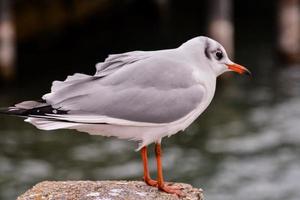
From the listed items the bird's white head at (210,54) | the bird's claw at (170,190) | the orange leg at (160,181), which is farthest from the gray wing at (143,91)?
the bird's claw at (170,190)

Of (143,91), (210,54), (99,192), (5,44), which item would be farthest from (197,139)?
(143,91)

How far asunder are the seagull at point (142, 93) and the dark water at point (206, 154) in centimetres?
779

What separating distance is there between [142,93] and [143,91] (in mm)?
17

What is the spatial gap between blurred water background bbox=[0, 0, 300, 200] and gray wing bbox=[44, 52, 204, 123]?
7849mm

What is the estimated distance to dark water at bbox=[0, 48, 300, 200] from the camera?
13586 millimetres

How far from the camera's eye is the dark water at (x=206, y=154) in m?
13.6

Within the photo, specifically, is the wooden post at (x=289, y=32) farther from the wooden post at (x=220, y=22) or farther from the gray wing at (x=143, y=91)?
the gray wing at (x=143, y=91)

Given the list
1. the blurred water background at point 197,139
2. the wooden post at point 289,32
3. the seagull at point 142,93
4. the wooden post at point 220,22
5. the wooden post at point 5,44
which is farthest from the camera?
the wooden post at point 289,32

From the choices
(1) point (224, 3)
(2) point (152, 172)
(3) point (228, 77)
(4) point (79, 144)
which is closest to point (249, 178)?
(2) point (152, 172)

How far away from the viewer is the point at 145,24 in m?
31.9

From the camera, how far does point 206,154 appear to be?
1534cm

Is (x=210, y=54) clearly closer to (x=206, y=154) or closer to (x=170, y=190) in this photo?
Result: (x=170, y=190)

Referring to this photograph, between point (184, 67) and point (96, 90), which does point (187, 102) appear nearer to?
point (184, 67)

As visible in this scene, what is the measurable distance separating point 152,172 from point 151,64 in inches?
340
